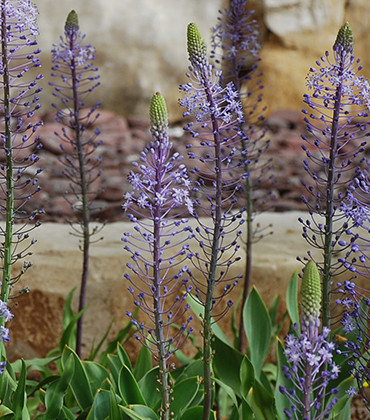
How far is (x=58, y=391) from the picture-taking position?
3.10 m

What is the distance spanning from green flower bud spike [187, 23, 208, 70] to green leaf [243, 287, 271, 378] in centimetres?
144

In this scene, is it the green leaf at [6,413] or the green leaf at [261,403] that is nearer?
the green leaf at [6,413]

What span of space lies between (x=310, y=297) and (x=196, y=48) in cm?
88

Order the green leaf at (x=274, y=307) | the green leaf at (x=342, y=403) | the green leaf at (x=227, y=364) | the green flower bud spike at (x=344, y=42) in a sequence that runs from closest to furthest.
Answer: the green flower bud spike at (x=344, y=42)
the green leaf at (x=342, y=403)
the green leaf at (x=227, y=364)
the green leaf at (x=274, y=307)

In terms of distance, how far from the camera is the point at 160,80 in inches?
390

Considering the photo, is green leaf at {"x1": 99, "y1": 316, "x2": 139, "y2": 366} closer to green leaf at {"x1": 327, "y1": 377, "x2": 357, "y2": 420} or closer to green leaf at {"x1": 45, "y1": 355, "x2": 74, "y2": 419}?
green leaf at {"x1": 45, "y1": 355, "x2": 74, "y2": 419}

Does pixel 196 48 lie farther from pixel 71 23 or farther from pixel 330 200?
pixel 71 23

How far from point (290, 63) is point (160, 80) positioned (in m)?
1.96

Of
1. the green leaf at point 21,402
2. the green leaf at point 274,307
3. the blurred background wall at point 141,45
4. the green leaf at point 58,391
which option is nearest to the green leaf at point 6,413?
the green leaf at point 21,402

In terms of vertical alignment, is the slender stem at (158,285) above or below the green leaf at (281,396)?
above

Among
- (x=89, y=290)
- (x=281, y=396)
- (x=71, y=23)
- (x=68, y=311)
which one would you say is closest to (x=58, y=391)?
(x=281, y=396)

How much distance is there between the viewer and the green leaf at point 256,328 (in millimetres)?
3646

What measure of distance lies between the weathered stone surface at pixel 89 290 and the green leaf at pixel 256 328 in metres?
0.65

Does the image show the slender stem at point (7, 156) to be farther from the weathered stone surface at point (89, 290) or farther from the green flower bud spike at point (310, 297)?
the weathered stone surface at point (89, 290)
